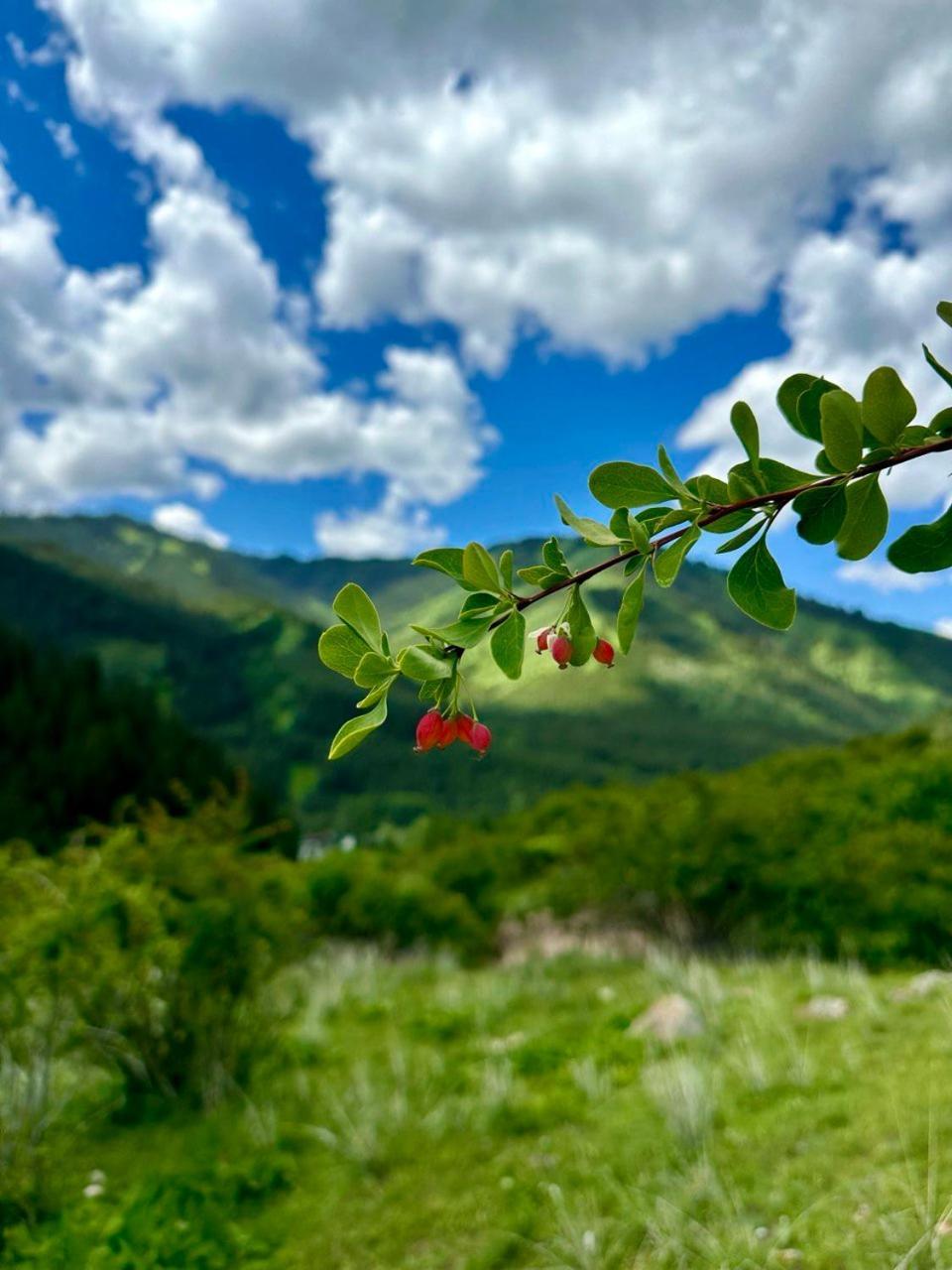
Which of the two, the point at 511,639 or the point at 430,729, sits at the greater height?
the point at 511,639

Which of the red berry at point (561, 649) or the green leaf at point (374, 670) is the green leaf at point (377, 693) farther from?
the red berry at point (561, 649)

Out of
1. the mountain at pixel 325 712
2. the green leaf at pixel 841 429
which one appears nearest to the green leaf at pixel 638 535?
the green leaf at pixel 841 429

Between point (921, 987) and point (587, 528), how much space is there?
603 centimetres

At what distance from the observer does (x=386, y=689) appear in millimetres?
981

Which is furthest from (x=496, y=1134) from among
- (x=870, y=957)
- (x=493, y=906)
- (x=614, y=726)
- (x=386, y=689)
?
(x=614, y=726)

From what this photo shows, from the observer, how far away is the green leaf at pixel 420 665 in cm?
96

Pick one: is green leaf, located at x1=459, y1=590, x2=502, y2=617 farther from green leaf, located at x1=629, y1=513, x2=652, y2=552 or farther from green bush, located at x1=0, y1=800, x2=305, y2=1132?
green bush, located at x1=0, y1=800, x2=305, y2=1132

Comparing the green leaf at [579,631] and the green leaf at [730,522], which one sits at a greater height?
the green leaf at [730,522]

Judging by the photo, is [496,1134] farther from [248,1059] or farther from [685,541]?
[685,541]

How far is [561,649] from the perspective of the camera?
3.74 feet

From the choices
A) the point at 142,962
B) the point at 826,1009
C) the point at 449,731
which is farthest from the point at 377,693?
the point at 826,1009

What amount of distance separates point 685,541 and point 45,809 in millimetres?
22873

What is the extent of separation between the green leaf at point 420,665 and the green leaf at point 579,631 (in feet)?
0.72

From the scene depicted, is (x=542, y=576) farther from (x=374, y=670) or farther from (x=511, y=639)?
(x=374, y=670)
